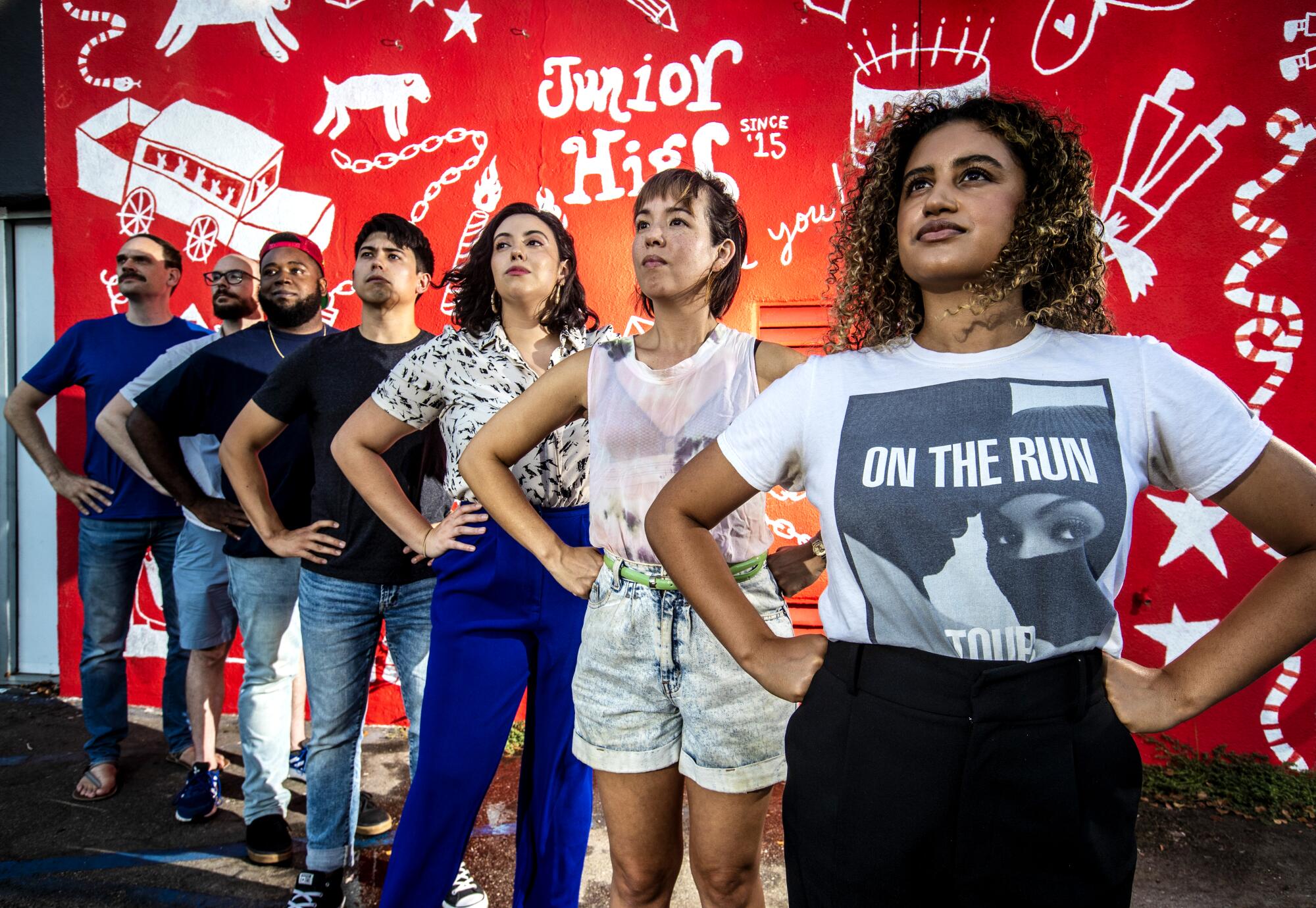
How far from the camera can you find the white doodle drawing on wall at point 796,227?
12.3 feet

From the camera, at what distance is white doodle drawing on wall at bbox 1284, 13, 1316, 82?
3.29 m

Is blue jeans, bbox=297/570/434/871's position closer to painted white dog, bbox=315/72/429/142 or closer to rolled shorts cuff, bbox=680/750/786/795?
rolled shorts cuff, bbox=680/750/786/795

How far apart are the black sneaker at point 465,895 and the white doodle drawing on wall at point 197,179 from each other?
121 inches

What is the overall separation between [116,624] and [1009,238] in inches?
154

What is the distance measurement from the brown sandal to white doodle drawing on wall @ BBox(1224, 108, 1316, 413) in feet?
16.6

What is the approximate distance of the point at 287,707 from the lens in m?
3.00

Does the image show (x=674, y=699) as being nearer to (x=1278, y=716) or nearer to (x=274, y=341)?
(x=274, y=341)

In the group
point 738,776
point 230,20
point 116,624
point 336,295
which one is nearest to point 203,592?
point 116,624

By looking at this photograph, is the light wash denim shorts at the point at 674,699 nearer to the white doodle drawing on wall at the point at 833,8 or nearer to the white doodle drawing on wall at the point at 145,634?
the white doodle drawing on wall at the point at 833,8

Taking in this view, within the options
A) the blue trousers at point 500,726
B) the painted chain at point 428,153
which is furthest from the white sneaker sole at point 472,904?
the painted chain at point 428,153

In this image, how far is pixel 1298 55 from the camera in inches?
130

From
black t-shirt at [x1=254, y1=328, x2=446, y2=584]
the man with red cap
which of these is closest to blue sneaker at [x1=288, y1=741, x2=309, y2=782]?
the man with red cap

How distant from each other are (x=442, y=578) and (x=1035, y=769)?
165 cm

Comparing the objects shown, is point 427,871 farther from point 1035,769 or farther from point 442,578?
point 1035,769
